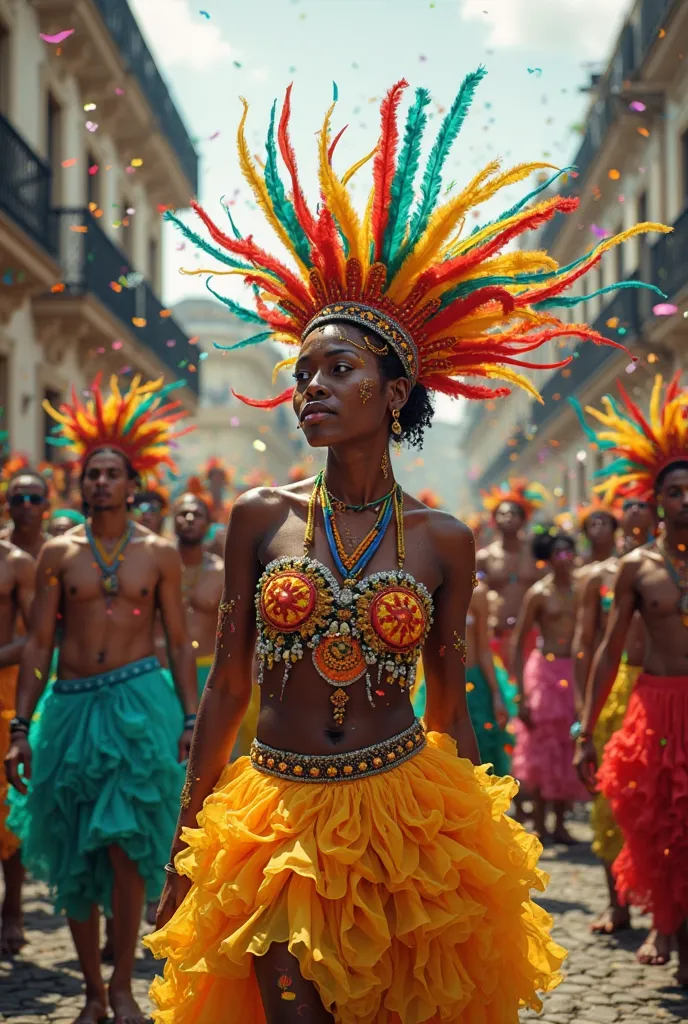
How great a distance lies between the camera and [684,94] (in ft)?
65.3

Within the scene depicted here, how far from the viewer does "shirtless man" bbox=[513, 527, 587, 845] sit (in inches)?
403

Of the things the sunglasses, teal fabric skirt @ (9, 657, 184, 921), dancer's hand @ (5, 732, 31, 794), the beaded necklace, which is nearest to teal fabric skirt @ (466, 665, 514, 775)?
the sunglasses

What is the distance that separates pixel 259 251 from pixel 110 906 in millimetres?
3102

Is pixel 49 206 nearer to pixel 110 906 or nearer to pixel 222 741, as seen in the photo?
pixel 110 906

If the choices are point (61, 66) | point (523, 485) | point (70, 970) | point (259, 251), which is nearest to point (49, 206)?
point (61, 66)

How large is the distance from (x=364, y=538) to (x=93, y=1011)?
276cm

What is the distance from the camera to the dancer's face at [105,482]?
6258mm

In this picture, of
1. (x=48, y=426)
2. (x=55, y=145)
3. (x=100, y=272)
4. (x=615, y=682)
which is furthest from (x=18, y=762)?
(x=55, y=145)

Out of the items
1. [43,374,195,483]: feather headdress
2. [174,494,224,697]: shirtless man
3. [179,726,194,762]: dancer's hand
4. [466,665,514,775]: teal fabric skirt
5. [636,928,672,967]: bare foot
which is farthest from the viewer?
[174,494,224,697]: shirtless man

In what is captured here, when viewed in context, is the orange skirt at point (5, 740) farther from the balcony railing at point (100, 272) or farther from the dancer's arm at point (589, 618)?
the balcony railing at point (100, 272)

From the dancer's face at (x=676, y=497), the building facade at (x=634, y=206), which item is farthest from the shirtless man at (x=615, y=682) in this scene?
the building facade at (x=634, y=206)

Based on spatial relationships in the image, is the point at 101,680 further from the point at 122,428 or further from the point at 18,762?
the point at 122,428

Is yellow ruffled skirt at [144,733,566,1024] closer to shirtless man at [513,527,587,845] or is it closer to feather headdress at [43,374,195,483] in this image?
feather headdress at [43,374,195,483]

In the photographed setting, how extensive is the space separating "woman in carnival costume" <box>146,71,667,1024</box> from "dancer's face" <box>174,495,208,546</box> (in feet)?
17.3
